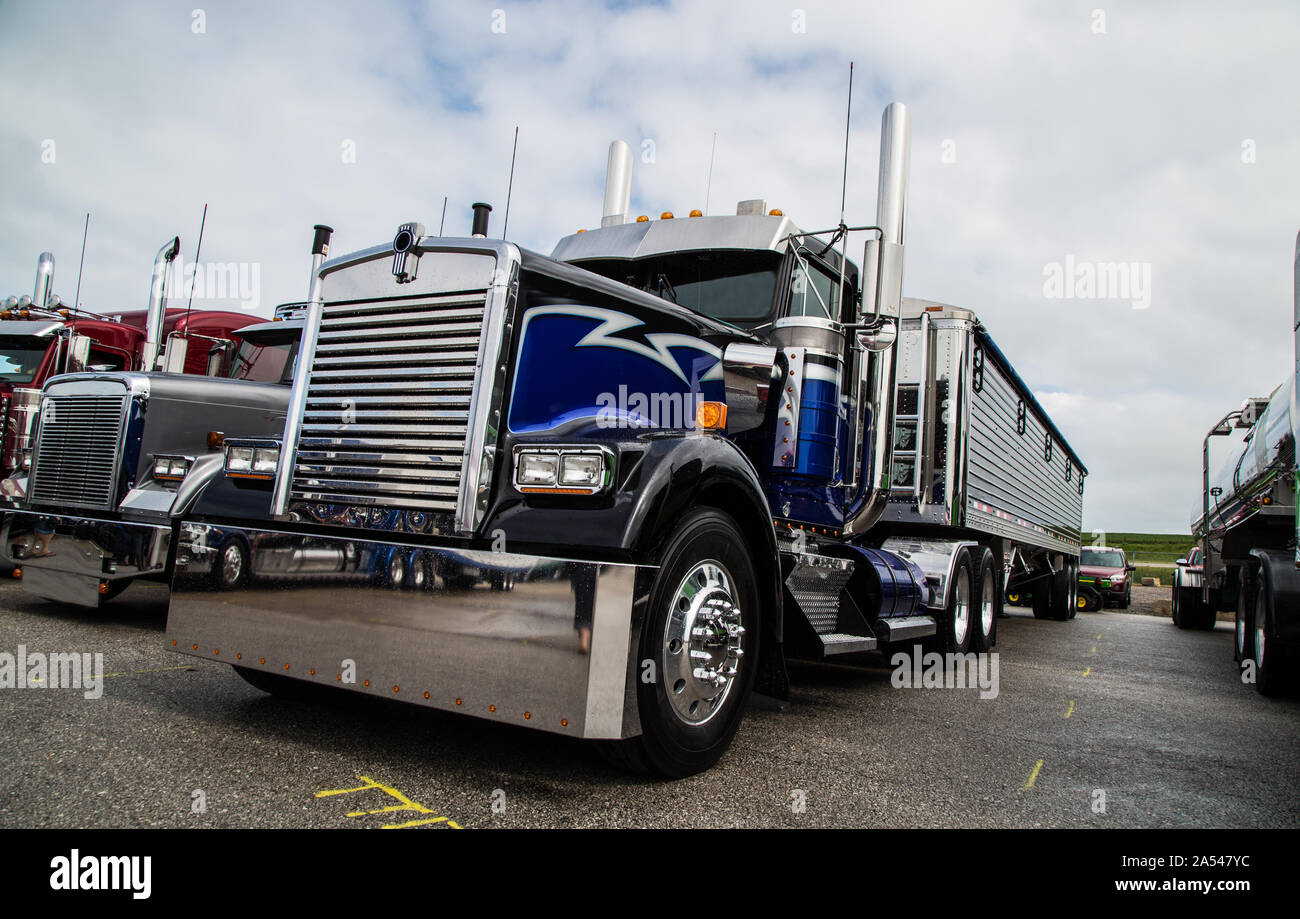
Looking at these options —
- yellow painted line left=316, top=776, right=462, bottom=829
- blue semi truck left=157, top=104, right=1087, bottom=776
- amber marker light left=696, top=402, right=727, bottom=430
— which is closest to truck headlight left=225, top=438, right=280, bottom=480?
blue semi truck left=157, top=104, right=1087, bottom=776

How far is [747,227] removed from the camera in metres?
→ 5.46

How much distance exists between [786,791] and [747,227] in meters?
3.49

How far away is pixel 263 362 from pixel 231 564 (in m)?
5.45

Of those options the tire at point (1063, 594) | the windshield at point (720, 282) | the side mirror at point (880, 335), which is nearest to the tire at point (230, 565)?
the windshield at point (720, 282)

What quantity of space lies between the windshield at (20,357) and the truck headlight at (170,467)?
402cm

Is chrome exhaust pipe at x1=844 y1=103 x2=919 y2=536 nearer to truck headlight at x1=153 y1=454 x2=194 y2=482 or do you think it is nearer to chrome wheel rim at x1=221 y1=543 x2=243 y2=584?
chrome wheel rim at x1=221 y1=543 x2=243 y2=584

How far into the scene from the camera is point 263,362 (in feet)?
27.8

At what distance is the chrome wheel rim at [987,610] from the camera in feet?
27.8

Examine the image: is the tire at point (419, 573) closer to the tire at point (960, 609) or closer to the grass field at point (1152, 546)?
the tire at point (960, 609)

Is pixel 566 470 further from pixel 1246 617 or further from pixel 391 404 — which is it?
pixel 1246 617

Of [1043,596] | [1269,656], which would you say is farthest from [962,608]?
[1043,596]
